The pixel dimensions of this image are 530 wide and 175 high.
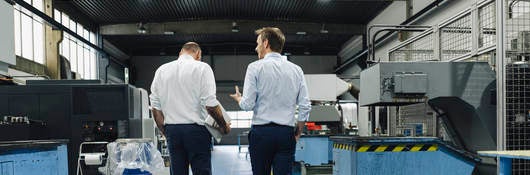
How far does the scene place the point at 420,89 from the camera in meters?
3.45

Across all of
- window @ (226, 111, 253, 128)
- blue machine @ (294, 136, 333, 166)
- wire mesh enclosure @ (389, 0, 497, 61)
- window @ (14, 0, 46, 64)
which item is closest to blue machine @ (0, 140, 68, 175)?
wire mesh enclosure @ (389, 0, 497, 61)

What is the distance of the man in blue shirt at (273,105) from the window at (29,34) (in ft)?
23.7

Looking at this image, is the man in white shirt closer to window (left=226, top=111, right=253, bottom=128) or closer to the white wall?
the white wall

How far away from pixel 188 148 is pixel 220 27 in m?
10.4

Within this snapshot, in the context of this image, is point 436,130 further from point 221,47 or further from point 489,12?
point 221,47

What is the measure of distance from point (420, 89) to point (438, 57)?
130cm

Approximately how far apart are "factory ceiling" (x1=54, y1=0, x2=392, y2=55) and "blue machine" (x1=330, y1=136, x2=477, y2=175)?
293 inches

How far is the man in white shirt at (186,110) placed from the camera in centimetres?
252

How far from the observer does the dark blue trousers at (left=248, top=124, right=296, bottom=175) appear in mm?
2195

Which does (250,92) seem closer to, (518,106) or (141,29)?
(518,106)

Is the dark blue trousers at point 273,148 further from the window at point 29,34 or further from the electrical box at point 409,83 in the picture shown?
the window at point 29,34

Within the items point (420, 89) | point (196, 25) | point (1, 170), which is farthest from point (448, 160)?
point (196, 25)

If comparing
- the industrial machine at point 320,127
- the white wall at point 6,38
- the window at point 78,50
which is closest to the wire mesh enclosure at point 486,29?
the industrial machine at point 320,127

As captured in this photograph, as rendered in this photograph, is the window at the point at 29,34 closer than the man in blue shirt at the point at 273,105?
No
